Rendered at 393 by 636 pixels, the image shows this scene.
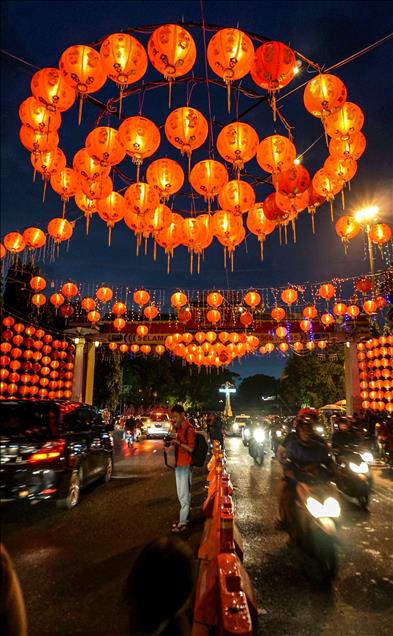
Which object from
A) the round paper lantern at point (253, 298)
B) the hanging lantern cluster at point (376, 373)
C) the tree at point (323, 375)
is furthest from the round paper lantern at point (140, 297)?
the tree at point (323, 375)

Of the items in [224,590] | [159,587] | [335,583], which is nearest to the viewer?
[159,587]

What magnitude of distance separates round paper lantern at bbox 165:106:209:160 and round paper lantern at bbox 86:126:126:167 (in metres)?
1.02

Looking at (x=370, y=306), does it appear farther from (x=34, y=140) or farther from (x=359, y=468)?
(x=34, y=140)

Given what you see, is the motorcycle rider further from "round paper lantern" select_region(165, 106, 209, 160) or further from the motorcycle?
the motorcycle

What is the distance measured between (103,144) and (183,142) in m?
1.62

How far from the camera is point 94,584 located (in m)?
4.43

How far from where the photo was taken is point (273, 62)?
638 cm

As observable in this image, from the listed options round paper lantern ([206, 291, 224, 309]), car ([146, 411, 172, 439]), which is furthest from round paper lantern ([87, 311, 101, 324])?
→ car ([146, 411, 172, 439])

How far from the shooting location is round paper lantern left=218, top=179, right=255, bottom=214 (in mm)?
8750

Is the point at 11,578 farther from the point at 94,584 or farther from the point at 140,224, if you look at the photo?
the point at 140,224

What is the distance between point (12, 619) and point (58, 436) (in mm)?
6433

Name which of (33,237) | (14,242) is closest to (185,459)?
(33,237)

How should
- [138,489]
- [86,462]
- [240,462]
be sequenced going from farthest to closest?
1. [240,462]
2. [138,489]
3. [86,462]

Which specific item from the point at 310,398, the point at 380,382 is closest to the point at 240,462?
the point at 380,382
